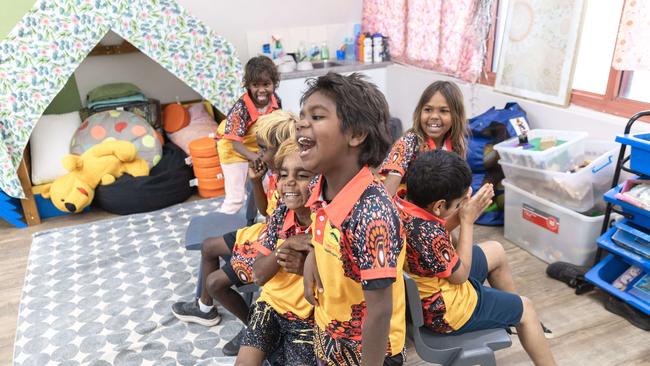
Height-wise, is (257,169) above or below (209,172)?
above

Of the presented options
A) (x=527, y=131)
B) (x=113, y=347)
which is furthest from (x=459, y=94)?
(x=113, y=347)

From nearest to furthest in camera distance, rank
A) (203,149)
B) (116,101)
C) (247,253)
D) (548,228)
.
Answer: (247,253) → (548,228) → (203,149) → (116,101)

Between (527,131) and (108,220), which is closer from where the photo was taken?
(527,131)

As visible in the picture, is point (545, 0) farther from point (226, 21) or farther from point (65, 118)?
point (65, 118)

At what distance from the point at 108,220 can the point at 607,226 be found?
3002 mm

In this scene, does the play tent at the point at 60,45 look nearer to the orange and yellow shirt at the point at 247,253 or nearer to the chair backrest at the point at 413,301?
the orange and yellow shirt at the point at 247,253

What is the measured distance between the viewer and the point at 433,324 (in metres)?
1.37

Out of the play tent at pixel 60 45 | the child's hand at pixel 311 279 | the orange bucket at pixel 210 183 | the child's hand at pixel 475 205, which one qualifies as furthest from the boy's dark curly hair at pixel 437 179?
the orange bucket at pixel 210 183

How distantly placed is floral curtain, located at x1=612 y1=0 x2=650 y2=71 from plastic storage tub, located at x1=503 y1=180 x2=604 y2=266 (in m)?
0.75

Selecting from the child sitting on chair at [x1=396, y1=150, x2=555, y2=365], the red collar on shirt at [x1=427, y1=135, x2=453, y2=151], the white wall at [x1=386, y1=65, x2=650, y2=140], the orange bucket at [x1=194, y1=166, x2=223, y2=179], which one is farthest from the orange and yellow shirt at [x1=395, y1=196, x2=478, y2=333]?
the orange bucket at [x1=194, y1=166, x2=223, y2=179]

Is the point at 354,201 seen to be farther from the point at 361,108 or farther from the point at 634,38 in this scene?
the point at 634,38

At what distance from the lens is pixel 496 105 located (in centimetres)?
310

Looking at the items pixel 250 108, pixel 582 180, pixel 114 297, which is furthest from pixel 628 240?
pixel 114 297

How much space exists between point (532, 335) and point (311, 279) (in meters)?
0.79
